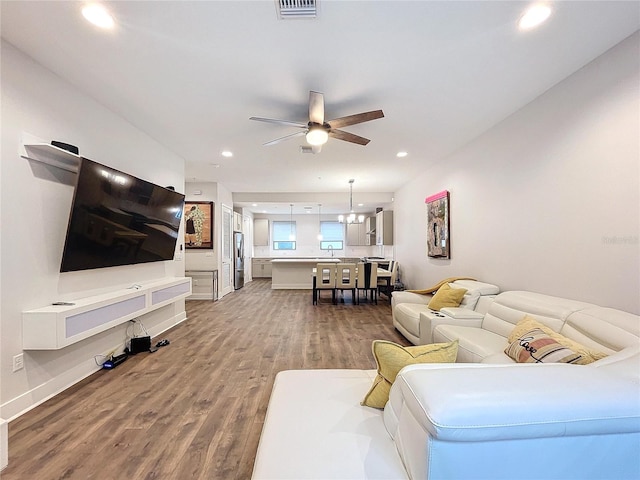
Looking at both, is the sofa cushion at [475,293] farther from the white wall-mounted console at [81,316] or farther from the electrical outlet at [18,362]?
the electrical outlet at [18,362]

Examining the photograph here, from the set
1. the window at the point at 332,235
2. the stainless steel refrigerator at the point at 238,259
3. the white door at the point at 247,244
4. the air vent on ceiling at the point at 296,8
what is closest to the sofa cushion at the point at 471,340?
the air vent on ceiling at the point at 296,8

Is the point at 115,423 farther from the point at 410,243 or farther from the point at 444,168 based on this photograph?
the point at 410,243

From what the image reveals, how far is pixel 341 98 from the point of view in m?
2.81

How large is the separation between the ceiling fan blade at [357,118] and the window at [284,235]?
8.54m

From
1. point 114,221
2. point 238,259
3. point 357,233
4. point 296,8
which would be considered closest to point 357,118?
point 296,8

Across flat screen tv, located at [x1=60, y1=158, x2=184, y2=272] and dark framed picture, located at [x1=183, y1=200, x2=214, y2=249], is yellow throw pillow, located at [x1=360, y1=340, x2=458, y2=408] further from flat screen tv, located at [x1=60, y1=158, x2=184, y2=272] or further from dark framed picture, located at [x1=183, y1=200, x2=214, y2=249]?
dark framed picture, located at [x1=183, y1=200, x2=214, y2=249]

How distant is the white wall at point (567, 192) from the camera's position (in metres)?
2.06

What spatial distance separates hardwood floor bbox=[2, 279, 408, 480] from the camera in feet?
5.59

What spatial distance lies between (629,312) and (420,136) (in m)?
2.76

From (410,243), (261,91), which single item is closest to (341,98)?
(261,91)

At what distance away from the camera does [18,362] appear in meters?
2.19

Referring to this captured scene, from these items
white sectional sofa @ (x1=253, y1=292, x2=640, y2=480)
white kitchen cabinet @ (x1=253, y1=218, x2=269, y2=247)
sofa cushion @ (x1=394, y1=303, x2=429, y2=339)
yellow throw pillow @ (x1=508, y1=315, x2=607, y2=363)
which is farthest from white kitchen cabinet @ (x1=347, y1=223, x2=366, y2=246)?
white sectional sofa @ (x1=253, y1=292, x2=640, y2=480)

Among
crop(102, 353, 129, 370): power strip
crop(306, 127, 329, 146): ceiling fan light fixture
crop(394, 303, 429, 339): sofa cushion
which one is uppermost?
crop(306, 127, 329, 146): ceiling fan light fixture

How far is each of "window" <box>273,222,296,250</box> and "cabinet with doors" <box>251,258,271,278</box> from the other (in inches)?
30.3
